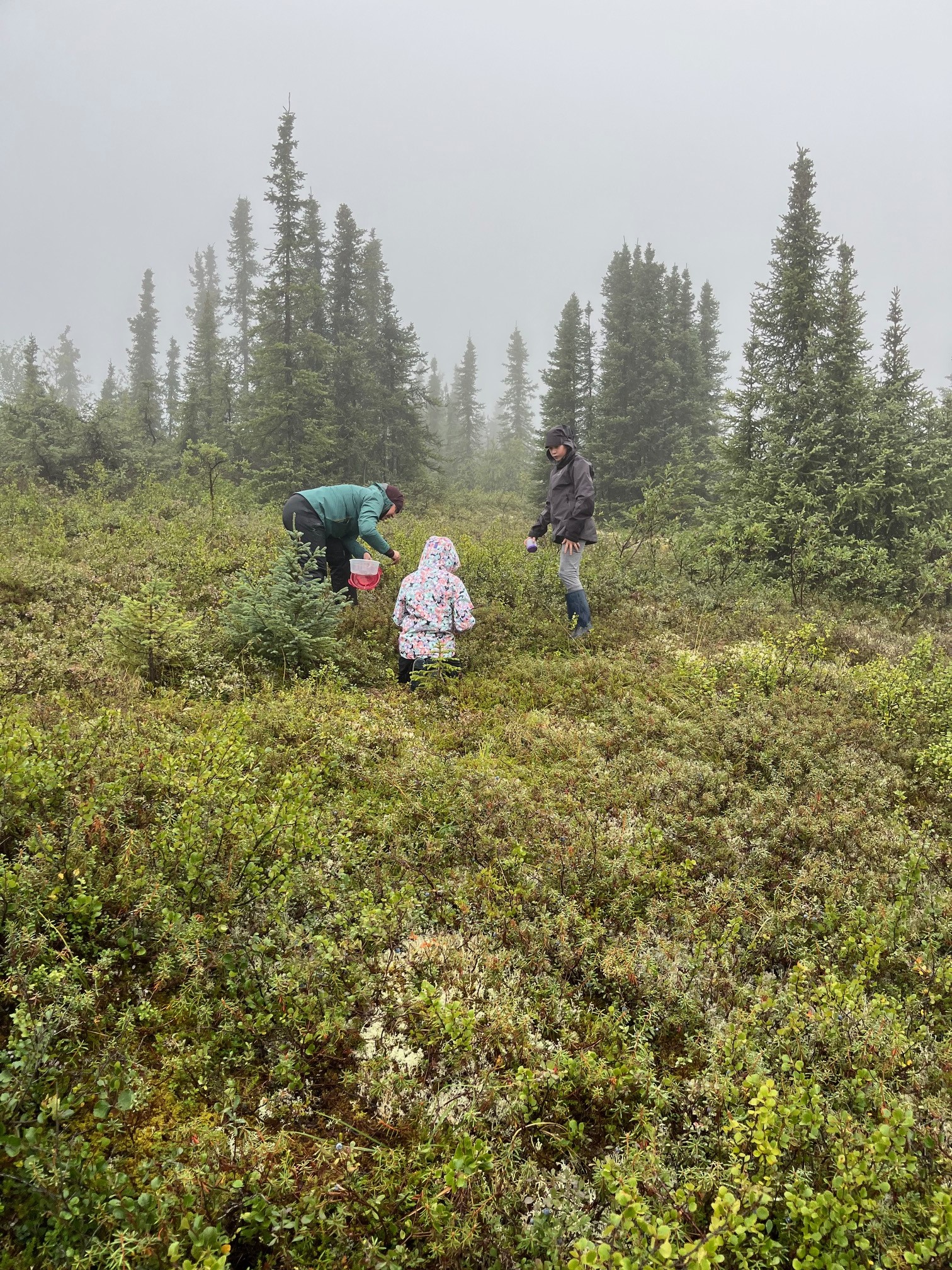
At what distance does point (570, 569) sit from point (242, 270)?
52.5 meters

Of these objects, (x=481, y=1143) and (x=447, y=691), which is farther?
(x=447, y=691)

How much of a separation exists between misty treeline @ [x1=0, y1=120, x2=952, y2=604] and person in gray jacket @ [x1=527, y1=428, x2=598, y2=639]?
3854 mm

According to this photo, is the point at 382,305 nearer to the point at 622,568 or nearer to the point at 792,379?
the point at 792,379

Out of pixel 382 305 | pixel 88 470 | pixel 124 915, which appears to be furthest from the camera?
pixel 382 305

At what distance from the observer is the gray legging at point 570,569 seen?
8797 mm

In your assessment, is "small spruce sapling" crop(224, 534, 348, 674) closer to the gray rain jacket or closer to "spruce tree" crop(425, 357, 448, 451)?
the gray rain jacket

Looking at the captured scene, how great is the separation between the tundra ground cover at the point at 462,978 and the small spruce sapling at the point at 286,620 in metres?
0.74

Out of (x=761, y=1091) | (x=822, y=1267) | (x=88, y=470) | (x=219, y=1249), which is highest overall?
(x=88, y=470)

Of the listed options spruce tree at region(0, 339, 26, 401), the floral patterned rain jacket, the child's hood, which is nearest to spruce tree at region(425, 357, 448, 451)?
spruce tree at region(0, 339, 26, 401)

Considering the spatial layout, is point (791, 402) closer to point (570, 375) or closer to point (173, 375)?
point (570, 375)

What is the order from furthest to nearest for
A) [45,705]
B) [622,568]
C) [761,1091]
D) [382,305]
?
1. [382,305]
2. [622,568]
3. [45,705]
4. [761,1091]

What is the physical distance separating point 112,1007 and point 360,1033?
1093mm

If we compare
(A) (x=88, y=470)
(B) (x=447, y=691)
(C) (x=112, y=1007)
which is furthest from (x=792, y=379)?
(A) (x=88, y=470)

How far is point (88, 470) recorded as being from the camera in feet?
62.0
